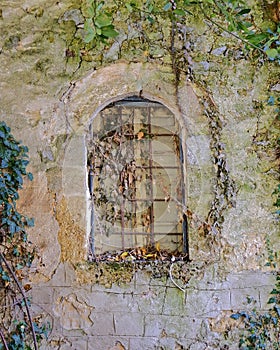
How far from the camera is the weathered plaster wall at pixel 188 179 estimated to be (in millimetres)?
2848

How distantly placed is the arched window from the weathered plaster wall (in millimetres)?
165

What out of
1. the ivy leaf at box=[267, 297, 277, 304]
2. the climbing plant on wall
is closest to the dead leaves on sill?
the climbing plant on wall

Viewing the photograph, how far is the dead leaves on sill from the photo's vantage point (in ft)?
9.70

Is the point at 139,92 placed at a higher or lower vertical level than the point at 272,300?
higher

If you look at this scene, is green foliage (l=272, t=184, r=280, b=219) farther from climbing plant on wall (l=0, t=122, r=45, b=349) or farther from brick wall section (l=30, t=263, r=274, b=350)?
climbing plant on wall (l=0, t=122, r=45, b=349)

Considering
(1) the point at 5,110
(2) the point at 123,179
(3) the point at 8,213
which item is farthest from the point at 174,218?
(1) the point at 5,110

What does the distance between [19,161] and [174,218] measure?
1.03 m

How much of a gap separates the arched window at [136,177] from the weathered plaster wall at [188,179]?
165 mm

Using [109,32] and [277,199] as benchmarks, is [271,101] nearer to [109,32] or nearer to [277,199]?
[277,199]

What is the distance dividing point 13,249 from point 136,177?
35.0 inches

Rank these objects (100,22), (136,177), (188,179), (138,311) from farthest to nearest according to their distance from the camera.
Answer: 1. (136,177)
2. (188,179)
3. (138,311)
4. (100,22)

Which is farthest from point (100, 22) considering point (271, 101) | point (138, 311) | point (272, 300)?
point (272, 300)

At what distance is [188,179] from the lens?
2.96 meters

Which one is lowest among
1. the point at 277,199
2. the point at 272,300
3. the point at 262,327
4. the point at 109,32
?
the point at 262,327
